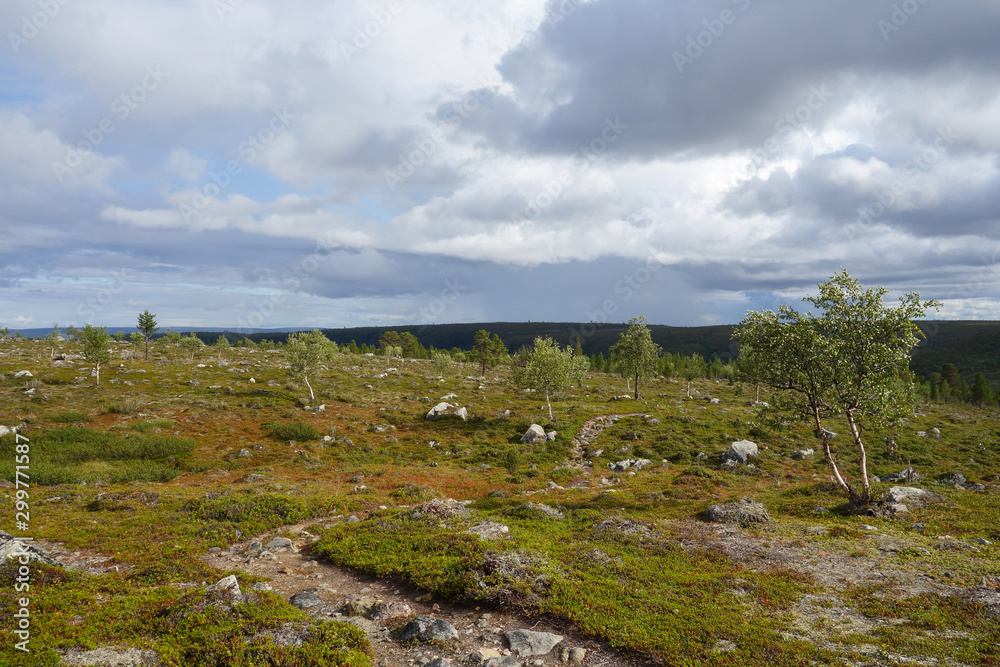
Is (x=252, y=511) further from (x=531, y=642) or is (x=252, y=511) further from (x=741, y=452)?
(x=741, y=452)

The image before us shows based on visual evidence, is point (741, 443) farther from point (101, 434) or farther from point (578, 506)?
point (101, 434)

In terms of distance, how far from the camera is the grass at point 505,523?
11.9m

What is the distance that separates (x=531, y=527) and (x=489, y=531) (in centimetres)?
268

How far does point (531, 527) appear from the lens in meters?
21.5

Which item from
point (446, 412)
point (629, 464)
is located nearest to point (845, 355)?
point (629, 464)

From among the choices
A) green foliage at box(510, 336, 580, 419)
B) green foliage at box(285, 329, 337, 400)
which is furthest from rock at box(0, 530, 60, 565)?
green foliage at box(285, 329, 337, 400)

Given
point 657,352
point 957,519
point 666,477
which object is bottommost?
point 666,477

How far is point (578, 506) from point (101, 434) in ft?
133

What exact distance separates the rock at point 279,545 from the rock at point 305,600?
5.32 meters

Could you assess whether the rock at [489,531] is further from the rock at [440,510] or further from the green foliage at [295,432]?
the green foliage at [295,432]

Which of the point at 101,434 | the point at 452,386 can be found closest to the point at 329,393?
the point at 452,386

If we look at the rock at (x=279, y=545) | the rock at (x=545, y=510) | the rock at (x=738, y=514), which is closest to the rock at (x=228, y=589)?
the rock at (x=279, y=545)

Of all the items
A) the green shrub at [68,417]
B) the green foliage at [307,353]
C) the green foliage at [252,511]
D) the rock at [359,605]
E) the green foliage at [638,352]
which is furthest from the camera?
the green foliage at [638,352]

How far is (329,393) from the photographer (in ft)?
218
